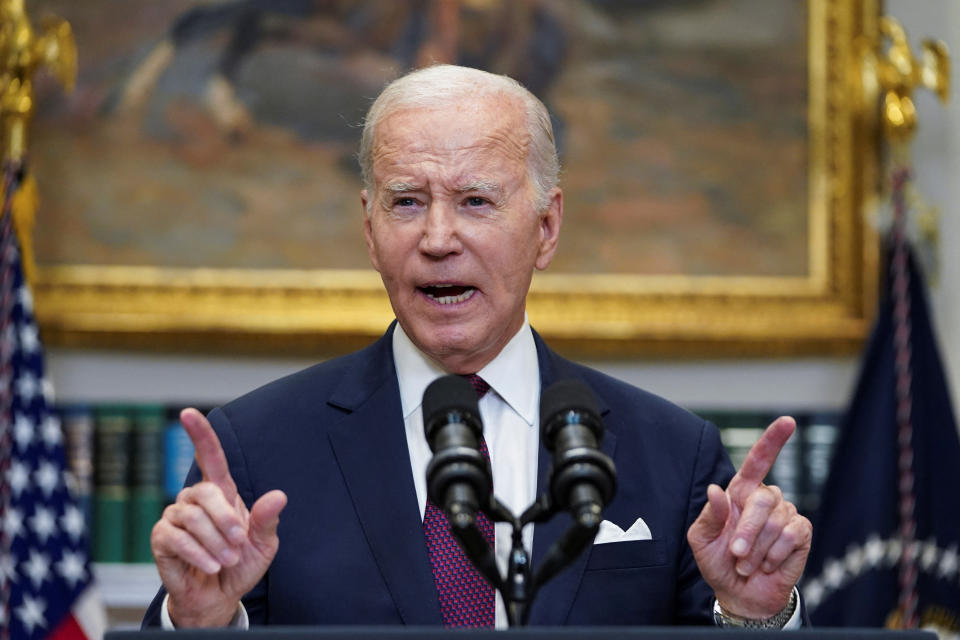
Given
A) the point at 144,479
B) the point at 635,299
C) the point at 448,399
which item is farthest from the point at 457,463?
the point at 635,299

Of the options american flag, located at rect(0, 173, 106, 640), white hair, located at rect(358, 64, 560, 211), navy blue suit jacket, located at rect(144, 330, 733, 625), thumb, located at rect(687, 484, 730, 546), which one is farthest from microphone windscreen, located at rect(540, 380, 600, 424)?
american flag, located at rect(0, 173, 106, 640)

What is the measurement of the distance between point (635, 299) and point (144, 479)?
5.99ft

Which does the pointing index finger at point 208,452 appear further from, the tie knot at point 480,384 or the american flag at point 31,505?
the american flag at point 31,505

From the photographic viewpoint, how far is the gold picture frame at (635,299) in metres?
4.32

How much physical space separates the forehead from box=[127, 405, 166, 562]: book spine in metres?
2.17

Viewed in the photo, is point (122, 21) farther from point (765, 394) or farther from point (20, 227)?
point (765, 394)

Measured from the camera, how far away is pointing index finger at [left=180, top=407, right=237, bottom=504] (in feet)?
5.87

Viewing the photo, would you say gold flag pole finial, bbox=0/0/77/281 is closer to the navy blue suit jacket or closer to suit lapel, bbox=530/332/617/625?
the navy blue suit jacket

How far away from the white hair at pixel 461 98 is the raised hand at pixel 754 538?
2.37 feet

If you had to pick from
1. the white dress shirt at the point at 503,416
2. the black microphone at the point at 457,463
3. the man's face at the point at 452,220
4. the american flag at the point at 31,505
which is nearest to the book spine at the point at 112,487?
the american flag at the point at 31,505

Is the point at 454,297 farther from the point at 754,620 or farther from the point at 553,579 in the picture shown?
the point at 754,620

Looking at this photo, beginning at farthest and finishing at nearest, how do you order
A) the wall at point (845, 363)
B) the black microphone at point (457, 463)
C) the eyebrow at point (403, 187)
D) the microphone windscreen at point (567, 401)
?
the wall at point (845, 363)
the eyebrow at point (403, 187)
the microphone windscreen at point (567, 401)
the black microphone at point (457, 463)

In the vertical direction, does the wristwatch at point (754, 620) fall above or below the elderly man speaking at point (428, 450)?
below

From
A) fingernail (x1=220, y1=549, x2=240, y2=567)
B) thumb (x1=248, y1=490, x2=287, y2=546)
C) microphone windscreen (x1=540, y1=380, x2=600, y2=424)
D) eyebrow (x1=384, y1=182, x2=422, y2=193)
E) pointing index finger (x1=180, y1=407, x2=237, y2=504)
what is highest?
eyebrow (x1=384, y1=182, x2=422, y2=193)
